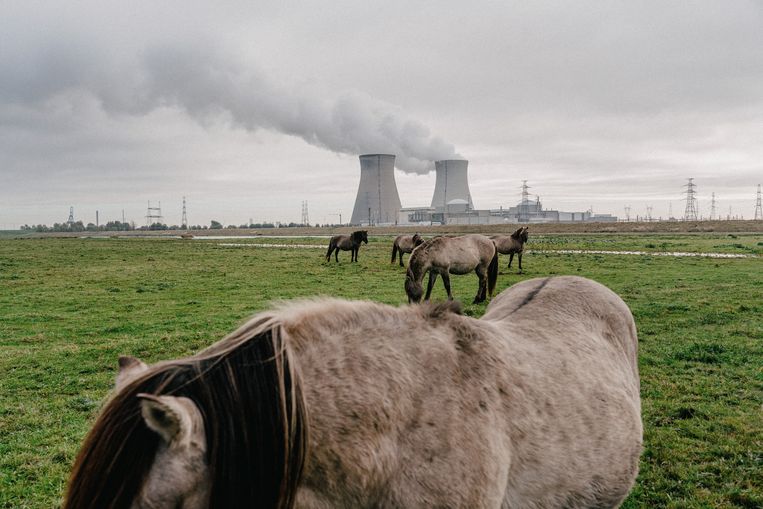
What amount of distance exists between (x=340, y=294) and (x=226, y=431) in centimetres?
1367

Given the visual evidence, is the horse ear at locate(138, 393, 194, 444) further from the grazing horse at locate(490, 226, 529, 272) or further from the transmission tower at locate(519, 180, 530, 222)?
the transmission tower at locate(519, 180, 530, 222)

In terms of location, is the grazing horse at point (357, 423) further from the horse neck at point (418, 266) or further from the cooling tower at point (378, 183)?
the cooling tower at point (378, 183)

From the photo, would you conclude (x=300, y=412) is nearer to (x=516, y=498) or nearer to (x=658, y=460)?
(x=516, y=498)

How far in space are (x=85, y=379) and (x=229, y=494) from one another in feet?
23.9

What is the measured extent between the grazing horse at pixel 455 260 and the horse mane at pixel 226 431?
11447mm

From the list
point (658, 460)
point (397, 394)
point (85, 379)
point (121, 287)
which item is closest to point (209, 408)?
point (397, 394)

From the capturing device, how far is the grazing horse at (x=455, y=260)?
14016 millimetres

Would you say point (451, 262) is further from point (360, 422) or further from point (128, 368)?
point (128, 368)

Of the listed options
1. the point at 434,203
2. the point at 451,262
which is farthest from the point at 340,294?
the point at 434,203

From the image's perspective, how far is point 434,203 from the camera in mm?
105688

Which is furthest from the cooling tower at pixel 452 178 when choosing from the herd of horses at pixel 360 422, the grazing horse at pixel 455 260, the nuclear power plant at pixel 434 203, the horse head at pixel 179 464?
the horse head at pixel 179 464

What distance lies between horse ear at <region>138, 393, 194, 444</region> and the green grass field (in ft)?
12.3

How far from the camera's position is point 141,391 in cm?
166

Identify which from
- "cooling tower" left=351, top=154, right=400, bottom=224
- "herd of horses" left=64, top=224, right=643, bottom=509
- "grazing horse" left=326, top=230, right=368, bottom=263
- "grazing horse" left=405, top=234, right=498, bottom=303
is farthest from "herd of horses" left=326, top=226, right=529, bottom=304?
"cooling tower" left=351, top=154, right=400, bottom=224
